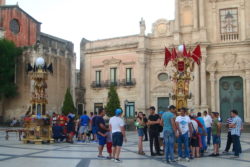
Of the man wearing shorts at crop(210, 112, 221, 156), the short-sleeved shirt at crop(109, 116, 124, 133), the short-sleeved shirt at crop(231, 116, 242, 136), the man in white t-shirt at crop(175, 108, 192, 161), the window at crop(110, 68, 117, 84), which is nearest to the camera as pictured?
the short-sleeved shirt at crop(109, 116, 124, 133)

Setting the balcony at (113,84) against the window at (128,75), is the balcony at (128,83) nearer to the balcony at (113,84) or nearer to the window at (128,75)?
the balcony at (113,84)

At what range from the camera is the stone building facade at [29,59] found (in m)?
35.4

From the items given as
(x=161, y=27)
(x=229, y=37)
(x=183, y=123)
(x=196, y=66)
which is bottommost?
(x=183, y=123)

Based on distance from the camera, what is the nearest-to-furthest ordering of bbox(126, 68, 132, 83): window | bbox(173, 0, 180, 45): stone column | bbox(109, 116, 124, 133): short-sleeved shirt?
bbox(109, 116, 124, 133): short-sleeved shirt
bbox(173, 0, 180, 45): stone column
bbox(126, 68, 132, 83): window

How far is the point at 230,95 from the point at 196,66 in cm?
393

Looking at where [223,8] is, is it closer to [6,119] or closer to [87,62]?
[87,62]

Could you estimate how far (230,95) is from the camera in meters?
31.5

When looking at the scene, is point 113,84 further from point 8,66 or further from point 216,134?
point 216,134

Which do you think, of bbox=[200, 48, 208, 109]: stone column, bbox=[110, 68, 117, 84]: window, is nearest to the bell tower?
bbox=[200, 48, 208, 109]: stone column

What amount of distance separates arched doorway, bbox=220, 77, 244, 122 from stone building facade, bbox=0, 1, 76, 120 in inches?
635

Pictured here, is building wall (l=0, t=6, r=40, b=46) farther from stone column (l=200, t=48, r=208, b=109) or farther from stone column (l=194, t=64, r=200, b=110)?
stone column (l=200, t=48, r=208, b=109)

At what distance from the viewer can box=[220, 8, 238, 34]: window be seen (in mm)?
31953

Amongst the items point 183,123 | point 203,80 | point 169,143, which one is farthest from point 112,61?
point 169,143

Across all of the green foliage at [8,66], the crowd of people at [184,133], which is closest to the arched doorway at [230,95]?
the crowd of people at [184,133]
